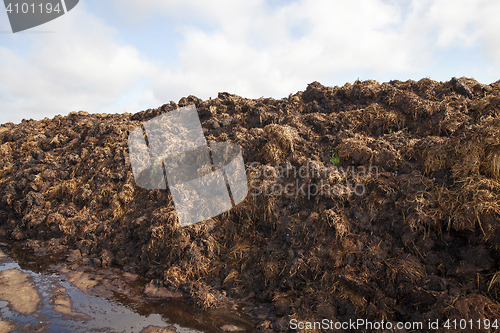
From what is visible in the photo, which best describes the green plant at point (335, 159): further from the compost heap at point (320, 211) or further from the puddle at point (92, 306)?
the puddle at point (92, 306)

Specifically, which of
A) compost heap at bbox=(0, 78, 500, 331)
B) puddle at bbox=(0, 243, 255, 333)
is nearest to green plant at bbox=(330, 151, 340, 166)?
compost heap at bbox=(0, 78, 500, 331)

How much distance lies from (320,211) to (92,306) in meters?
4.30

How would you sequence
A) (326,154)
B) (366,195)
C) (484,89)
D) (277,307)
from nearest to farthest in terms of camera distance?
1. (277,307)
2. (366,195)
3. (326,154)
4. (484,89)

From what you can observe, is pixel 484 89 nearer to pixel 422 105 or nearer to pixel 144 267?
pixel 422 105

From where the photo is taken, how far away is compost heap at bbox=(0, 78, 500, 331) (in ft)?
13.9

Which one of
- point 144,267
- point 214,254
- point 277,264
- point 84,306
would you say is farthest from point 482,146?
point 84,306

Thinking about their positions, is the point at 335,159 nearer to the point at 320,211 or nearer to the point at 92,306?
the point at 320,211

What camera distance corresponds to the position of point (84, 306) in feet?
15.4

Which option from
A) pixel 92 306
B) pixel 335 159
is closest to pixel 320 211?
pixel 335 159

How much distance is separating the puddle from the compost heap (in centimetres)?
31

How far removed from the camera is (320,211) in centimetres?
531

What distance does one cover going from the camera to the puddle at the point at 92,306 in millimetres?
4195

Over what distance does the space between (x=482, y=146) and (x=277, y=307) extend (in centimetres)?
443

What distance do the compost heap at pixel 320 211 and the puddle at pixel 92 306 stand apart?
12.3 inches
